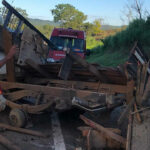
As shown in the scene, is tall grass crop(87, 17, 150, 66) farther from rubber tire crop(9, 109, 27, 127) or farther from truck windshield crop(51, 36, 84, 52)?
Answer: rubber tire crop(9, 109, 27, 127)

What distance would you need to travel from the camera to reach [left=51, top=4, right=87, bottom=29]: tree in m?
59.6

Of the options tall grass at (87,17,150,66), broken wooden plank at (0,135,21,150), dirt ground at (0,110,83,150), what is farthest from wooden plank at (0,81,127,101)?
tall grass at (87,17,150,66)

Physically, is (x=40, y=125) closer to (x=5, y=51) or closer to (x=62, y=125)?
(x=62, y=125)

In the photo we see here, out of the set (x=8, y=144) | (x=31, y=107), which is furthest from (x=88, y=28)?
(x=8, y=144)

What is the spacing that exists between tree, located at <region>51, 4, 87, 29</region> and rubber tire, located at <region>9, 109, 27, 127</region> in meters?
53.3

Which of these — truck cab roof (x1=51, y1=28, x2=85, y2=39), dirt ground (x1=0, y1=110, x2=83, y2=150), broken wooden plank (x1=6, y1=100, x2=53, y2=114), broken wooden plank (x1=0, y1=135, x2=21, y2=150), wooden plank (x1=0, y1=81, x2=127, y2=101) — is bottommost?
dirt ground (x1=0, y1=110, x2=83, y2=150)

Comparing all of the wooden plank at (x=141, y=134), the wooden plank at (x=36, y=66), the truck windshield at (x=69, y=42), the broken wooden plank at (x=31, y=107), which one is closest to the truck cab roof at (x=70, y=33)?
the truck windshield at (x=69, y=42)

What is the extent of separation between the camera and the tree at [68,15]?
59.6 m

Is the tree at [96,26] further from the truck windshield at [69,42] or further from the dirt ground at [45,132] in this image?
the dirt ground at [45,132]

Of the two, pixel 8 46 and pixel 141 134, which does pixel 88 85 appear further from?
pixel 141 134

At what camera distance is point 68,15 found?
201ft

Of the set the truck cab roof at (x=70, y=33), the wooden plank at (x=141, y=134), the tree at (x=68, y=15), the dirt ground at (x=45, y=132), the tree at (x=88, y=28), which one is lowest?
the dirt ground at (x=45, y=132)

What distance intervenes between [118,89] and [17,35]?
2.70 meters

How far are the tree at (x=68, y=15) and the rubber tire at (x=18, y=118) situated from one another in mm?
53347
